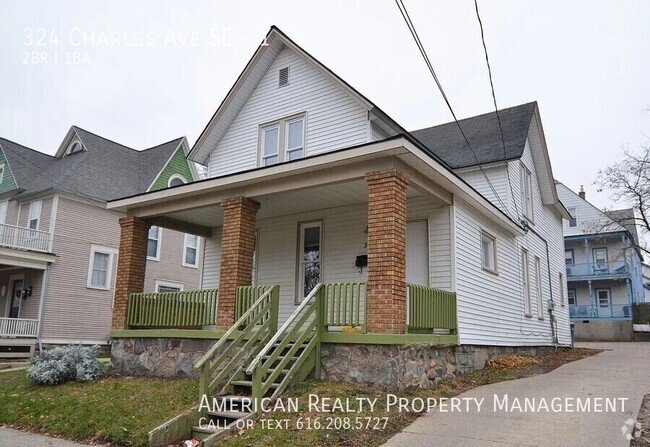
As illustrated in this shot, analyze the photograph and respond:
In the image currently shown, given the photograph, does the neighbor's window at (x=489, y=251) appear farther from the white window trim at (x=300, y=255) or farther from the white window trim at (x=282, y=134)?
the white window trim at (x=282, y=134)

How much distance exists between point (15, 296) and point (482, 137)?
59.8 feet

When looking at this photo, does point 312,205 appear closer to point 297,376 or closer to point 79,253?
point 297,376

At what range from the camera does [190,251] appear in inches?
965

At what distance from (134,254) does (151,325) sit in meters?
1.74

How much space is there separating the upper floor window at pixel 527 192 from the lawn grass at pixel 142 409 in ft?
20.5

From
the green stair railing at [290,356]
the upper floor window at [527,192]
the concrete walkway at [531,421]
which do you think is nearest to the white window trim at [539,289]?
the upper floor window at [527,192]

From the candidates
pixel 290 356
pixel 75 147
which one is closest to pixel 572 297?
pixel 75 147

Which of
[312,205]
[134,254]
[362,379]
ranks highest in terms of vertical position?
[312,205]

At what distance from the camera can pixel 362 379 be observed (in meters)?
7.97

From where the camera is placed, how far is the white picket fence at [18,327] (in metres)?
18.2

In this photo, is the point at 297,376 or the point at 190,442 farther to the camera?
the point at 297,376

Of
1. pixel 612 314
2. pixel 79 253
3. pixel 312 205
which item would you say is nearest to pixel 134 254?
pixel 312 205

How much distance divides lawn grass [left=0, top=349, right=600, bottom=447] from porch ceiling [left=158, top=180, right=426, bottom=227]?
3718 mm

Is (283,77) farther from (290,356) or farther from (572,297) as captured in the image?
(572,297)
